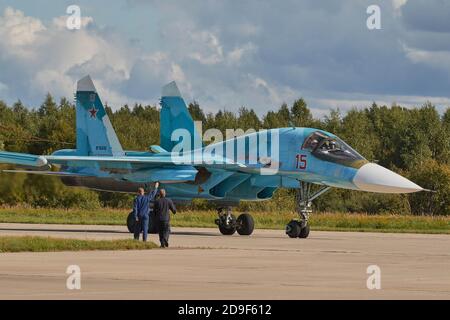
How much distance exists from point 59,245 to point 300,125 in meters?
70.0

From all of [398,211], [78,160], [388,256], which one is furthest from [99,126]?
[398,211]

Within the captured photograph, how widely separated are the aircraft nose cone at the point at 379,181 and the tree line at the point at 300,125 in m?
3.48

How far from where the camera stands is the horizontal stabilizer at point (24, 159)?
30.3 metres

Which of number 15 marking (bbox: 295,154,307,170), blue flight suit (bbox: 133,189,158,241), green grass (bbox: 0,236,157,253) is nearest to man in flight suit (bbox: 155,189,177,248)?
green grass (bbox: 0,236,157,253)

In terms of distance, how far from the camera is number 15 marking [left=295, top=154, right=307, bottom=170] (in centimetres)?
3162

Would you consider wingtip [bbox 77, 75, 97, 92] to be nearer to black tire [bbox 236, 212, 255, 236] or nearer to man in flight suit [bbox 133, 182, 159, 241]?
black tire [bbox 236, 212, 255, 236]

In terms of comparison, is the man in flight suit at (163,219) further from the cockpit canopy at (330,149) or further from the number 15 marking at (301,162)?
the cockpit canopy at (330,149)

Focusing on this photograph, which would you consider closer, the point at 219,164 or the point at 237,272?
the point at 237,272

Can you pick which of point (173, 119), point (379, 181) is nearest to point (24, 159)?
point (173, 119)

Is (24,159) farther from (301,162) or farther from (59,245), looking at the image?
(59,245)

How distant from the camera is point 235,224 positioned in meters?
34.2

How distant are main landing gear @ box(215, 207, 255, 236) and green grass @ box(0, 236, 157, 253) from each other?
348 inches

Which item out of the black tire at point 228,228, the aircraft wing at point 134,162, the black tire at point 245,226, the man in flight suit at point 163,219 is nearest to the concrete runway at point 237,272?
the man in flight suit at point 163,219
